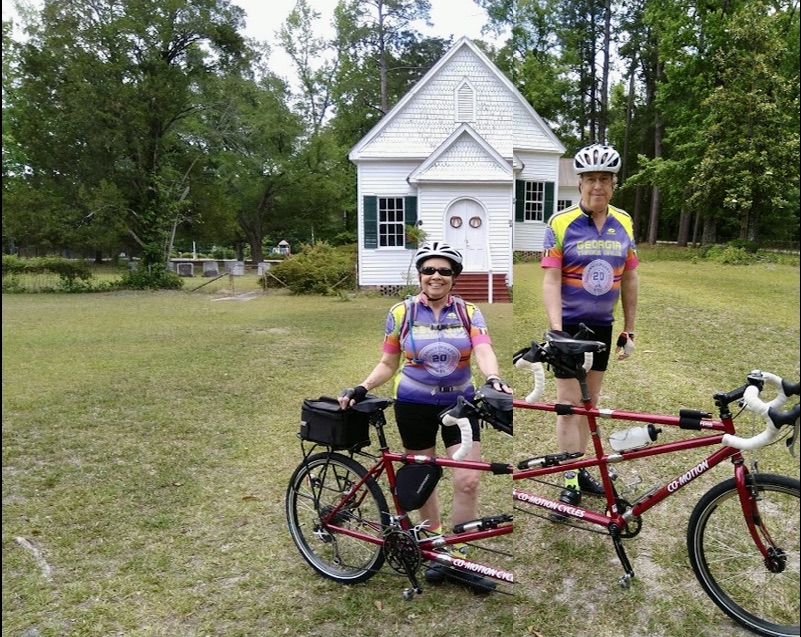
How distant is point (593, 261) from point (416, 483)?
1.01 metres

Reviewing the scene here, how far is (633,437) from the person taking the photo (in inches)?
66.2

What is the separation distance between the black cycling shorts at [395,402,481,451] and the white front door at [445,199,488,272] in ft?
1.76

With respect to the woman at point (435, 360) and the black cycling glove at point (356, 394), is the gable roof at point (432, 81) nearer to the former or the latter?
the woman at point (435, 360)

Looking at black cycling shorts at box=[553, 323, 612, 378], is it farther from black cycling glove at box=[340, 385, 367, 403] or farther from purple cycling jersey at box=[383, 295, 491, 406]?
black cycling glove at box=[340, 385, 367, 403]

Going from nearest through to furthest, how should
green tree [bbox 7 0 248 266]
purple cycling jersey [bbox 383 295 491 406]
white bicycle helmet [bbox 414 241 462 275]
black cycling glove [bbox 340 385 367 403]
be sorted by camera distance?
white bicycle helmet [bbox 414 241 462 275], purple cycling jersey [bbox 383 295 491 406], black cycling glove [bbox 340 385 367 403], green tree [bbox 7 0 248 266]

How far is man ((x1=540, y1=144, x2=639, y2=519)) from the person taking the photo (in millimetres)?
1493

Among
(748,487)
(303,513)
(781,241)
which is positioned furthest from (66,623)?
(781,241)

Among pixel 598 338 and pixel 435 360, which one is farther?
pixel 435 360

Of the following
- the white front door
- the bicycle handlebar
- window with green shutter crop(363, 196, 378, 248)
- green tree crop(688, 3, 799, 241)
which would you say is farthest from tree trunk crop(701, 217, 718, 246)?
window with green shutter crop(363, 196, 378, 248)

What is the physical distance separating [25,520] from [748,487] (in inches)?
124

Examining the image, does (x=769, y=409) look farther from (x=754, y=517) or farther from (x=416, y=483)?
(x=416, y=483)

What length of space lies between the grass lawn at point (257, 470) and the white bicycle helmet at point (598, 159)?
0.31m

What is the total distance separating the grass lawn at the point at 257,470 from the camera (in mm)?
1611

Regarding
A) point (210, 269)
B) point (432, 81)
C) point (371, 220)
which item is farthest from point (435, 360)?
point (210, 269)
